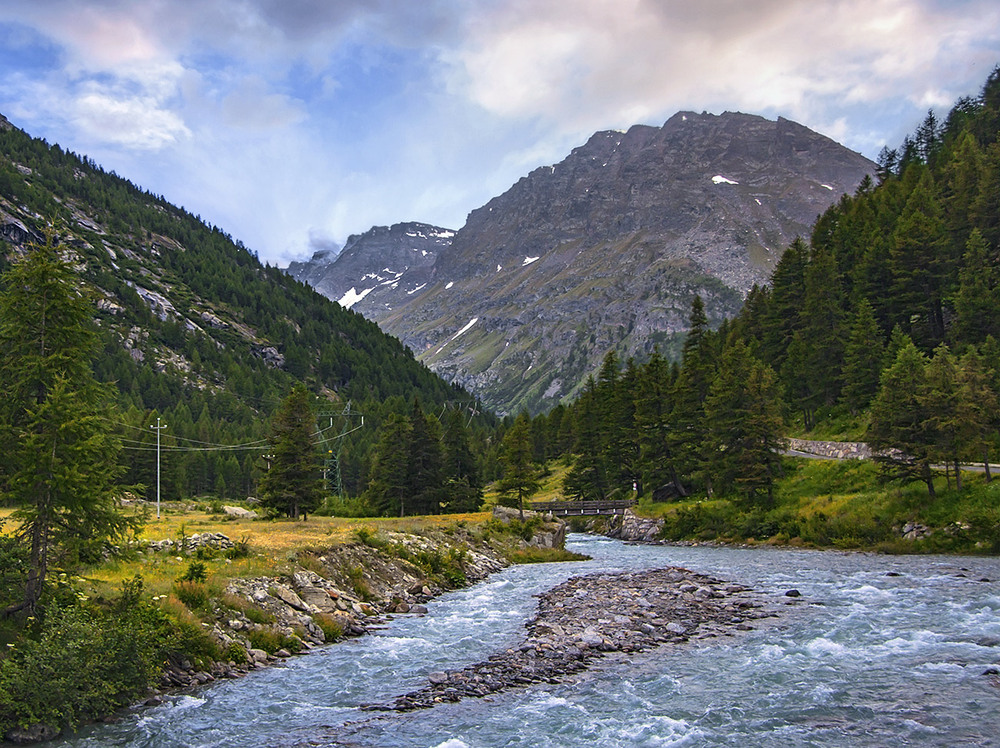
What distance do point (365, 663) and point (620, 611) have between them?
12281 mm

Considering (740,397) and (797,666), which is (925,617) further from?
(740,397)

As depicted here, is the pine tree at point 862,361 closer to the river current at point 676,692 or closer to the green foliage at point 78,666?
the river current at point 676,692

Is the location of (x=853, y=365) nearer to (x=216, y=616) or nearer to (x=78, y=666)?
(x=216, y=616)

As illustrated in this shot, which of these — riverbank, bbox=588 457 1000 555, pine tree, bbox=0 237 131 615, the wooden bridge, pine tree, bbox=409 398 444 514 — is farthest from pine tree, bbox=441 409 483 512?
pine tree, bbox=0 237 131 615

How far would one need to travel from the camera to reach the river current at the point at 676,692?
54.7ft

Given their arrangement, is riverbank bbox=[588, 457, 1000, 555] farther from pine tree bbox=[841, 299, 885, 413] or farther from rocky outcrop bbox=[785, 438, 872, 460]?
A: pine tree bbox=[841, 299, 885, 413]

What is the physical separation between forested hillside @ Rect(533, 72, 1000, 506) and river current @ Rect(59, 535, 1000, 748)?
22.5 meters

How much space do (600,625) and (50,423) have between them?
21.2 meters

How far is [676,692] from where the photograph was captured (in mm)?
19719

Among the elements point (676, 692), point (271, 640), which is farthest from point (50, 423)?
point (676, 692)

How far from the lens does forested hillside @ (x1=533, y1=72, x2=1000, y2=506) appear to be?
50281 mm

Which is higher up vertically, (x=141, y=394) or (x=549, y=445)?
(x=141, y=394)

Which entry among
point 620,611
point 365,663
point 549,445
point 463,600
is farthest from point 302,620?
point 549,445

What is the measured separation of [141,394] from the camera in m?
189
